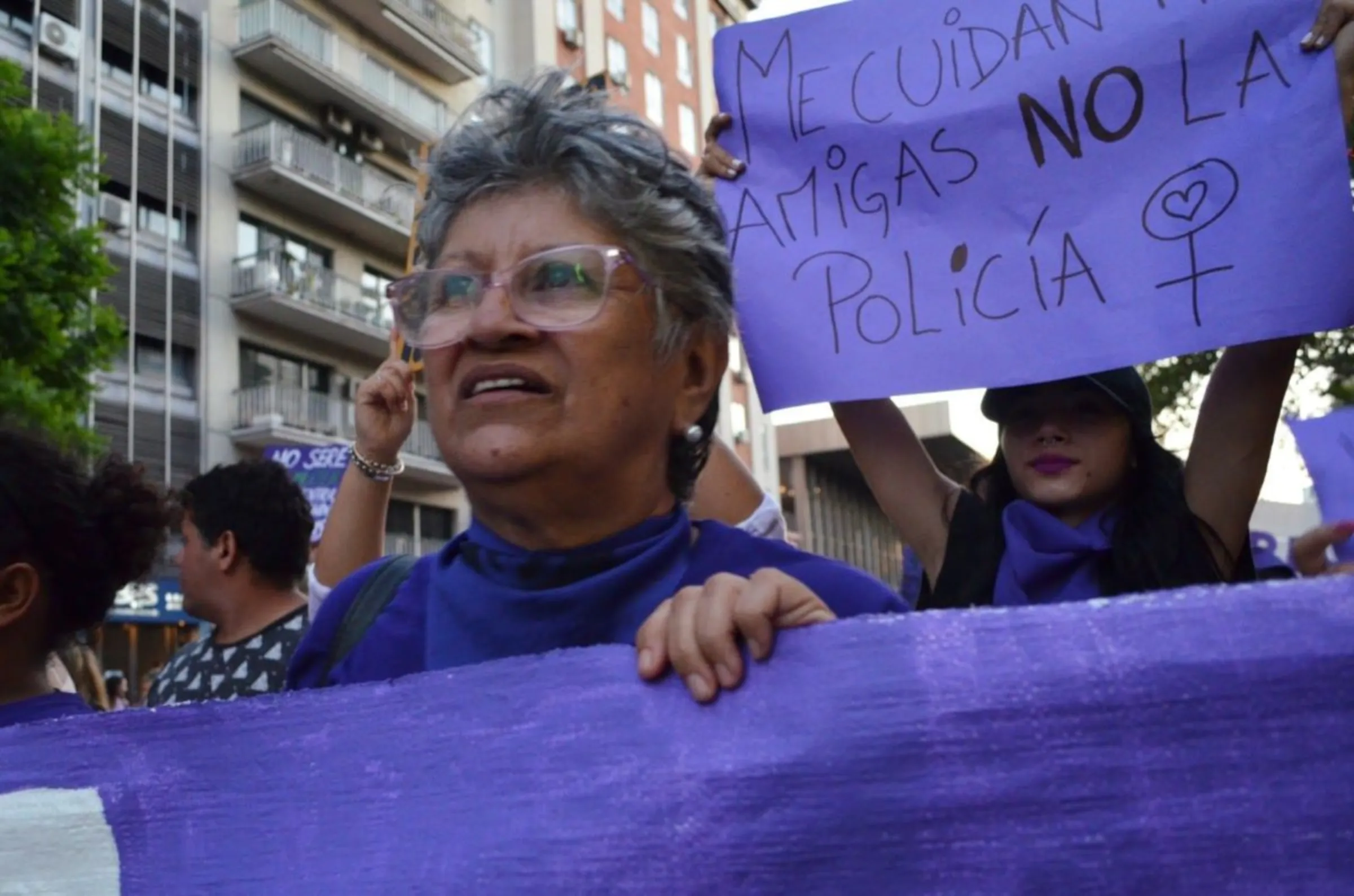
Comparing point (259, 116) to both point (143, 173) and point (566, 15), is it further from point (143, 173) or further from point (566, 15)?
point (566, 15)

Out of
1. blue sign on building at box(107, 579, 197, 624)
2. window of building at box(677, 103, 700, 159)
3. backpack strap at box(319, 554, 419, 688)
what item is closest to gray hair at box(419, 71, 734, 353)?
backpack strap at box(319, 554, 419, 688)

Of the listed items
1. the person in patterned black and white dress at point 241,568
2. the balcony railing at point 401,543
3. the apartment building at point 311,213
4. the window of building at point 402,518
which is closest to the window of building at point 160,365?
the apartment building at point 311,213

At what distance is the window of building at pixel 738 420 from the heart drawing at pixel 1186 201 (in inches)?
1267

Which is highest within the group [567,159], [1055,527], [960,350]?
[567,159]

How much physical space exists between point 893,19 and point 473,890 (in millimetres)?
1591

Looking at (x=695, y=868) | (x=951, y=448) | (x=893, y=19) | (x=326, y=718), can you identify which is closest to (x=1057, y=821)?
(x=695, y=868)

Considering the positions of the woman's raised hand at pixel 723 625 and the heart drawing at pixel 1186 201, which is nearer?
the woman's raised hand at pixel 723 625

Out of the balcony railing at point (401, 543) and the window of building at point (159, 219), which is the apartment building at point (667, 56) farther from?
the window of building at point (159, 219)

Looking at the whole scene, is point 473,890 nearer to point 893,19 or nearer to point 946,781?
point 946,781

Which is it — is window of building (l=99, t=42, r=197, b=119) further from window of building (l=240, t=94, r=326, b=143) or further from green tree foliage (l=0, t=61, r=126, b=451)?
green tree foliage (l=0, t=61, r=126, b=451)

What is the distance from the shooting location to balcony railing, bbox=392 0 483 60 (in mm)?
22828

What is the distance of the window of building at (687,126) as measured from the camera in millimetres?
32906

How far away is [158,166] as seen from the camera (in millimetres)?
17938

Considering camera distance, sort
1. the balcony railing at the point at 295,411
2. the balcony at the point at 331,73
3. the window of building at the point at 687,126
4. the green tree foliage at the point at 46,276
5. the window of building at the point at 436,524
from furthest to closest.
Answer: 1. the window of building at the point at 687,126
2. the window of building at the point at 436,524
3. the balcony at the point at 331,73
4. the balcony railing at the point at 295,411
5. the green tree foliage at the point at 46,276
